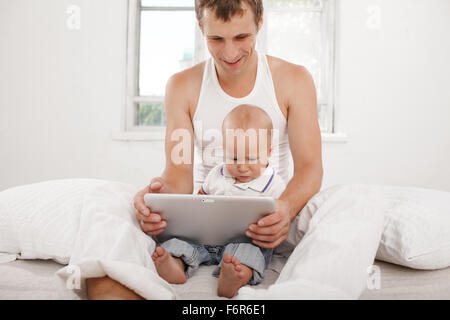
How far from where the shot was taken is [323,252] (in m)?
0.77

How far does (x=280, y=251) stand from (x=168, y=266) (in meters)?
0.39

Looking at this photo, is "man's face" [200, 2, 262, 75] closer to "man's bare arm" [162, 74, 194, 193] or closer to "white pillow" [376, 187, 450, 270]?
"man's bare arm" [162, 74, 194, 193]

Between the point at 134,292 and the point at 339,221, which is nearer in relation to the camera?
the point at 134,292

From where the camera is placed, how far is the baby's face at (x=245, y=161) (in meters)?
1.14

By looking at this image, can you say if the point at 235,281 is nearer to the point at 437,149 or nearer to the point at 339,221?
the point at 339,221

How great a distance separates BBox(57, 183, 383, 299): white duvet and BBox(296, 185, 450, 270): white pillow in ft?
0.05

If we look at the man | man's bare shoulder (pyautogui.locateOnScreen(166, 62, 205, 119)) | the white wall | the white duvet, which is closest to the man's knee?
the white duvet

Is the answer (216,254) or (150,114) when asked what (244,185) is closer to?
(216,254)

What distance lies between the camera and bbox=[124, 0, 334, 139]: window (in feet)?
8.43

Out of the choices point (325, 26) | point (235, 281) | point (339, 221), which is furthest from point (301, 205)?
point (325, 26)

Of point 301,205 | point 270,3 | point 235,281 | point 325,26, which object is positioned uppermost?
point 270,3

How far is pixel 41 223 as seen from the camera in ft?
3.45

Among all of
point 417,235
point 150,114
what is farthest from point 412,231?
point 150,114
